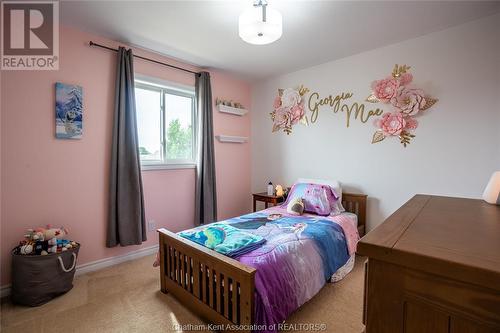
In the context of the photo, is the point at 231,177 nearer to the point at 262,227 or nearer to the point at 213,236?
the point at 262,227

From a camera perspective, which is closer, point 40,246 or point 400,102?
point 40,246

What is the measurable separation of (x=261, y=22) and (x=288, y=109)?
197 centimetres

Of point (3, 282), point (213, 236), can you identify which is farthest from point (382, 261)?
point (3, 282)

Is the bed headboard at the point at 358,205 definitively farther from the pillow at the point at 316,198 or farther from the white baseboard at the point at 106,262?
the white baseboard at the point at 106,262

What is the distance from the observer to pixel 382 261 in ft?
2.00

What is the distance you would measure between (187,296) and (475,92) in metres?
3.09

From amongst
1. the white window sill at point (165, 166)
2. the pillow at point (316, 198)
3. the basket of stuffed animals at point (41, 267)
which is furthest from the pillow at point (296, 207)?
the basket of stuffed animals at point (41, 267)

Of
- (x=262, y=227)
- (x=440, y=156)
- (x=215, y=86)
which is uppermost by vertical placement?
(x=215, y=86)

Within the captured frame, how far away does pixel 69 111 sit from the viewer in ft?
7.43

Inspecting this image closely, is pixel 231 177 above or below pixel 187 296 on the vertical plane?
above

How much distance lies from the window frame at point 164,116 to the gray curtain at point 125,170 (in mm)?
217

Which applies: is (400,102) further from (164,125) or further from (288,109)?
(164,125)

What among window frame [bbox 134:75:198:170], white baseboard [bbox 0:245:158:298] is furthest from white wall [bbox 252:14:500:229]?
white baseboard [bbox 0:245:158:298]

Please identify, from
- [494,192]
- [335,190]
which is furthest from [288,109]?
[494,192]
